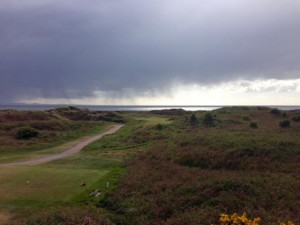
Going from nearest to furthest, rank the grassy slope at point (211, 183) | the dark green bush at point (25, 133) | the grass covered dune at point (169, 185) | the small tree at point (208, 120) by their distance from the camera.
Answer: the grass covered dune at point (169, 185)
the grassy slope at point (211, 183)
the dark green bush at point (25, 133)
the small tree at point (208, 120)

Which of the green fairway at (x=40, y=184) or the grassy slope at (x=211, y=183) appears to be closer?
the grassy slope at (x=211, y=183)

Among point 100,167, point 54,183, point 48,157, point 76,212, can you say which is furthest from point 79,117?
point 76,212

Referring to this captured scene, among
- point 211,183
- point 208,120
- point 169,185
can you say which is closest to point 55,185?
point 169,185

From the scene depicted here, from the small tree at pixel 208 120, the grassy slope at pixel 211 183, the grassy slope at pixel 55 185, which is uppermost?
the small tree at pixel 208 120

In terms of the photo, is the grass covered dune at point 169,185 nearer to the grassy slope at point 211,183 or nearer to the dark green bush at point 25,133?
the grassy slope at point 211,183

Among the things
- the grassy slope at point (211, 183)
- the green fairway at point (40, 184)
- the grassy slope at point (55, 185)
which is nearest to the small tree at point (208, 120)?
the grassy slope at point (211, 183)

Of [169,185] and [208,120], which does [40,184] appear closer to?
[169,185]

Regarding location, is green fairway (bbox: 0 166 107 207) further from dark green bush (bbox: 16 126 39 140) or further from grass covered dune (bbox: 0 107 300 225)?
dark green bush (bbox: 16 126 39 140)

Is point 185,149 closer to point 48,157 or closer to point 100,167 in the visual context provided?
point 100,167

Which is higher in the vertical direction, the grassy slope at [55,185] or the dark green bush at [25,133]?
the dark green bush at [25,133]

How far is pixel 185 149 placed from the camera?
27031mm

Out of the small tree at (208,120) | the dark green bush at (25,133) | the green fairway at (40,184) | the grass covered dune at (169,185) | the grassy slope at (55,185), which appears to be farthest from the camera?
the small tree at (208,120)

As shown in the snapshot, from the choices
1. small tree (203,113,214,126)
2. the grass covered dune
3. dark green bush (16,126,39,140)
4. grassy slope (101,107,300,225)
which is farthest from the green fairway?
small tree (203,113,214,126)

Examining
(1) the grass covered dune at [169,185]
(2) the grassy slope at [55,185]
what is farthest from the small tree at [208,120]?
(2) the grassy slope at [55,185]
